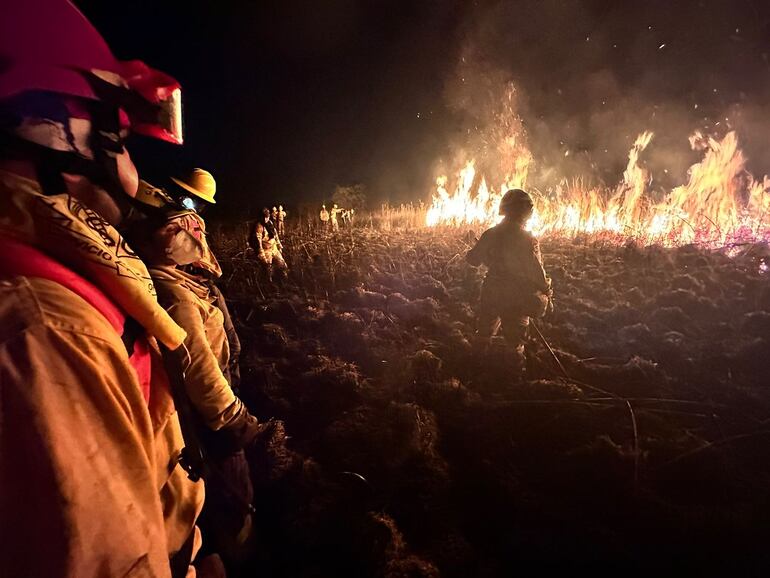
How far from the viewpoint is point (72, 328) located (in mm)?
826

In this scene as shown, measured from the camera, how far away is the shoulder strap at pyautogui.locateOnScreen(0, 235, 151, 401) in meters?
0.83

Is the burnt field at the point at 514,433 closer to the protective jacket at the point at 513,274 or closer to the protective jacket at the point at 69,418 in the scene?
the protective jacket at the point at 513,274

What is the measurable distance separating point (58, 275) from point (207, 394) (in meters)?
1.06

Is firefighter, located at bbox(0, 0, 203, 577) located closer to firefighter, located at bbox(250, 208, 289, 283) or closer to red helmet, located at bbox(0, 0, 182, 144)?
red helmet, located at bbox(0, 0, 182, 144)

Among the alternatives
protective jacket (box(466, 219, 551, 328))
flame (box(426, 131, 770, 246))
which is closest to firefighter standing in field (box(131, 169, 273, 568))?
protective jacket (box(466, 219, 551, 328))

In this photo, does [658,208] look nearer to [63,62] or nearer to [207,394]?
[207,394]

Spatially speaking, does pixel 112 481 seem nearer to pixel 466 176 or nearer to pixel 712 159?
pixel 466 176

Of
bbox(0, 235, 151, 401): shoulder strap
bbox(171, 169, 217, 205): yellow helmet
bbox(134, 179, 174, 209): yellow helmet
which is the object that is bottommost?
bbox(0, 235, 151, 401): shoulder strap

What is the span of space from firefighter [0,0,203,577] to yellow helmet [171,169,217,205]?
3203 millimetres

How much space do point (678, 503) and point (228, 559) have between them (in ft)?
10.6

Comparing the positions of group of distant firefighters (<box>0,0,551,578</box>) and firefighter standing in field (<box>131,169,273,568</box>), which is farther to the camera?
firefighter standing in field (<box>131,169,273,568</box>)

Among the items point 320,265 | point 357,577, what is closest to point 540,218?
point 320,265

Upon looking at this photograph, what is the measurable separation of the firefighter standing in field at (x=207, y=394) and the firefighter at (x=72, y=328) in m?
0.47

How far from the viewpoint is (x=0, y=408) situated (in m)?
0.72
